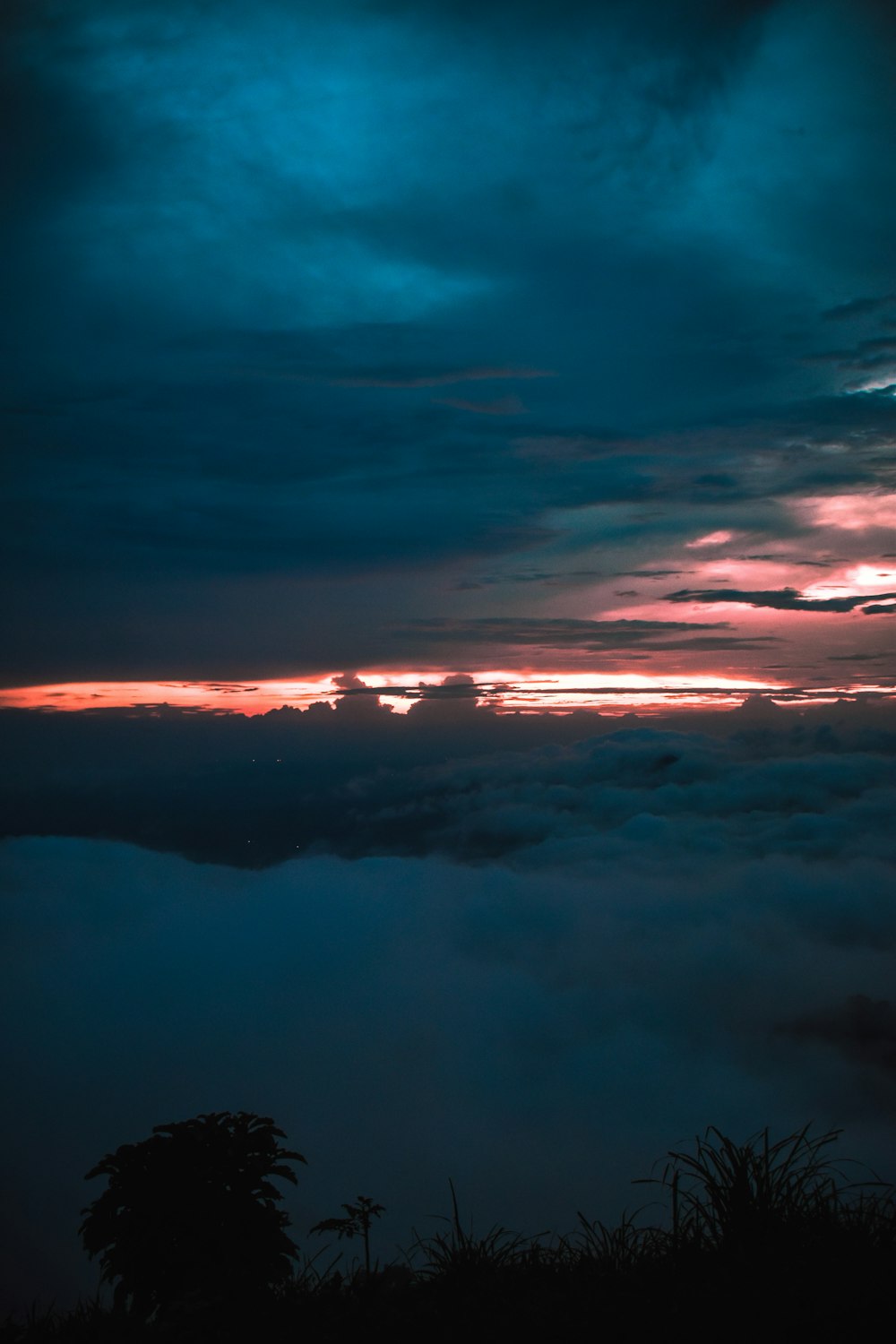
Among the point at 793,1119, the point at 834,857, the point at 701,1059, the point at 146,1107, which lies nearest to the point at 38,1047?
the point at 146,1107

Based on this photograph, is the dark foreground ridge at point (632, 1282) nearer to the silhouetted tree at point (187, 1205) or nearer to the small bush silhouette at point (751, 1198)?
the small bush silhouette at point (751, 1198)

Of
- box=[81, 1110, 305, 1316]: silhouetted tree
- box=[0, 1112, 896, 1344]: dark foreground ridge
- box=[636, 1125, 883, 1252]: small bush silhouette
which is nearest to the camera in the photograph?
box=[0, 1112, 896, 1344]: dark foreground ridge

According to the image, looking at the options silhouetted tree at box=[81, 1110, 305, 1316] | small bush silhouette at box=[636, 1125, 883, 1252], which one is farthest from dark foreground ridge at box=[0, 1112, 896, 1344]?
silhouetted tree at box=[81, 1110, 305, 1316]

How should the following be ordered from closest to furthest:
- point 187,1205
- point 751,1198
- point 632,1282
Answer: point 632,1282
point 751,1198
point 187,1205

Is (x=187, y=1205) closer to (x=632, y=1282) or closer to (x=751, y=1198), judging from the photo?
(x=632, y=1282)

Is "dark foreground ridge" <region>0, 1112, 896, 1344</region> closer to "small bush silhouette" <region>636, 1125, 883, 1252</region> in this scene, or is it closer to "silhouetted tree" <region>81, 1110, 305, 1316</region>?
"small bush silhouette" <region>636, 1125, 883, 1252</region>

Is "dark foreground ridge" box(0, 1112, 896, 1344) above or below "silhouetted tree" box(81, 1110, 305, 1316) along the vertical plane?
above

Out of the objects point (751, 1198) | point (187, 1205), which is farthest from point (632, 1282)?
point (187, 1205)

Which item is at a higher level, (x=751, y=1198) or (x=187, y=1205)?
(x=751, y=1198)

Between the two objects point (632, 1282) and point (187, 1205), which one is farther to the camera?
point (187, 1205)
